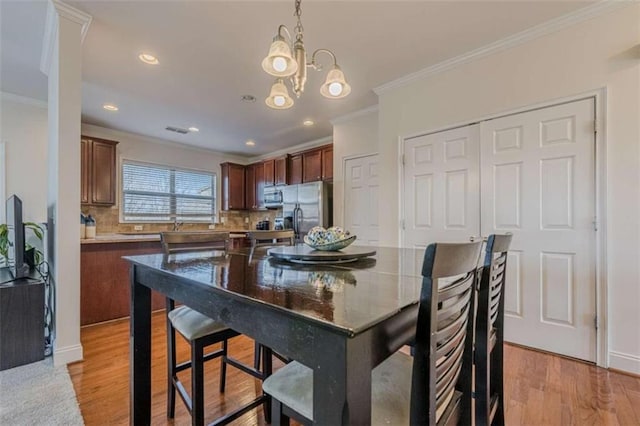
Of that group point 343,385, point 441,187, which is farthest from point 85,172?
point 343,385

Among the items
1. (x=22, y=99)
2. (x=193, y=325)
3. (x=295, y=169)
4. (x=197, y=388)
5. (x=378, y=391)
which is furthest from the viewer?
(x=295, y=169)

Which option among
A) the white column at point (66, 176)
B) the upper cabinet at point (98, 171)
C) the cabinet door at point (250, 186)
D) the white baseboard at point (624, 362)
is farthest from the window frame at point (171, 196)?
the white baseboard at point (624, 362)

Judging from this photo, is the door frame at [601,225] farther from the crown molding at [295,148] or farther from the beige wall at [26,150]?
the beige wall at [26,150]

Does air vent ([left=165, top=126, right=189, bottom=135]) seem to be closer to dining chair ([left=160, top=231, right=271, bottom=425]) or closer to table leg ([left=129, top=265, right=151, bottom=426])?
dining chair ([left=160, top=231, right=271, bottom=425])

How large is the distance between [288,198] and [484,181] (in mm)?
3265

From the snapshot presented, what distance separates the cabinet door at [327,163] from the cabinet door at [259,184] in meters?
1.61

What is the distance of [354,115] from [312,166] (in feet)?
4.06

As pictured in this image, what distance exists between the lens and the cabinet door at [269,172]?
586 centimetres

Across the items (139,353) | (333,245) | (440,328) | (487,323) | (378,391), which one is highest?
(333,245)

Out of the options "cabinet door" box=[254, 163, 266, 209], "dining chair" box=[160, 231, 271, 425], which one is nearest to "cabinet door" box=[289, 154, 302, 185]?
"cabinet door" box=[254, 163, 266, 209]

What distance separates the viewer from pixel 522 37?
2.49 m

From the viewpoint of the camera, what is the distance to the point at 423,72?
10.1ft

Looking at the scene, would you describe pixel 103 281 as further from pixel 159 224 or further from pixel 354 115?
pixel 354 115

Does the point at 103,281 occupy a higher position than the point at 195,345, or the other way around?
the point at 195,345
